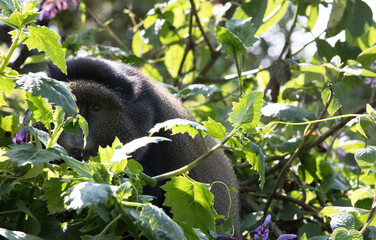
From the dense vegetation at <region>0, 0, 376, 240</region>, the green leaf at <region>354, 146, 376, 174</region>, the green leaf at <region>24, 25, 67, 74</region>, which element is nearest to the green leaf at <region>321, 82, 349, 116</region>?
the dense vegetation at <region>0, 0, 376, 240</region>

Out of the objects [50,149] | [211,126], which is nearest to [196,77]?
[211,126]

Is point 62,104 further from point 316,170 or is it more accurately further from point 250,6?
point 250,6

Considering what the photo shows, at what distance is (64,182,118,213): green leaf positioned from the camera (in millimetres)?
1344

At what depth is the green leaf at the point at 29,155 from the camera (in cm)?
155

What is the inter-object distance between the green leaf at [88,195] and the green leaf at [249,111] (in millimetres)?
679

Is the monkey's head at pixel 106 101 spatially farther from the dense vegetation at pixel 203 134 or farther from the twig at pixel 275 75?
the twig at pixel 275 75

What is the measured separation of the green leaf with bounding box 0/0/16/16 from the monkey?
1.45 meters

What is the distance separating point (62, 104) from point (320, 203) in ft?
7.75

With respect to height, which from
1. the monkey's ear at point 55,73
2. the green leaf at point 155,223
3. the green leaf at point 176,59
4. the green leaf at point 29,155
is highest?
the green leaf at point 29,155

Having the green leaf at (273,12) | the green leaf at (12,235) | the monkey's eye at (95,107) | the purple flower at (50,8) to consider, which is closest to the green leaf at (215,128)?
the green leaf at (12,235)

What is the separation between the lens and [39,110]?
69.2 inches

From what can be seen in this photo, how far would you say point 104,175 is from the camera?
5.19 ft

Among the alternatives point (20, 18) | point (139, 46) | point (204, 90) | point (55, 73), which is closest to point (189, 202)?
point (20, 18)

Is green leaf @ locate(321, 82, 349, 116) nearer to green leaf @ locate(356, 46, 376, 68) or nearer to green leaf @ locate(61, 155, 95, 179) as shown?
green leaf @ locate(356, 46, 376, 68)
